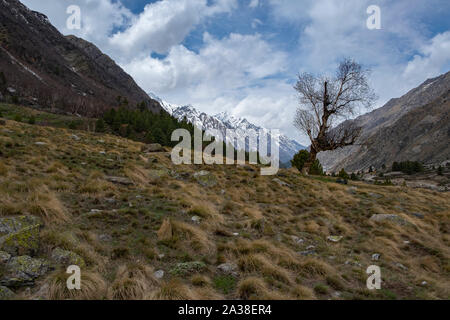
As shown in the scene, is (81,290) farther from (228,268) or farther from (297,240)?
(297,240)

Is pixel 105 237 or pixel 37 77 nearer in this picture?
pixel 105 237

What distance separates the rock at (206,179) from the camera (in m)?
14.2

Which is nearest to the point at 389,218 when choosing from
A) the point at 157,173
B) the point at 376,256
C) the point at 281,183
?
the point at 376,256

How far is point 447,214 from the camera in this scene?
12.4 meters

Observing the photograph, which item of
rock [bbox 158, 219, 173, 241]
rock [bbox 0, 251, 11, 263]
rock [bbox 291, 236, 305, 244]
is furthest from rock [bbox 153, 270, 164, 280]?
rock [bbox 291, 236, 305, 244]

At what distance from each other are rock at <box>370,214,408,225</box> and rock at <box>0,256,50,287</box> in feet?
40.7

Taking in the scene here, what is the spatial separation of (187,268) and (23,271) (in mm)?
3115

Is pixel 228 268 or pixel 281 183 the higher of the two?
pixel 281 183

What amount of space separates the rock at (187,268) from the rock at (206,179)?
8.46 m

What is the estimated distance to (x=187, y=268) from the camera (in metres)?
5.39

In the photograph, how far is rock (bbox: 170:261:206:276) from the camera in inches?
206

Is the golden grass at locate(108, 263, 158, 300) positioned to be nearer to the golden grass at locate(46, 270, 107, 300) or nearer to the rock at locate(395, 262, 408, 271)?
the golden grass at locate(46, 270, 107, 300)
